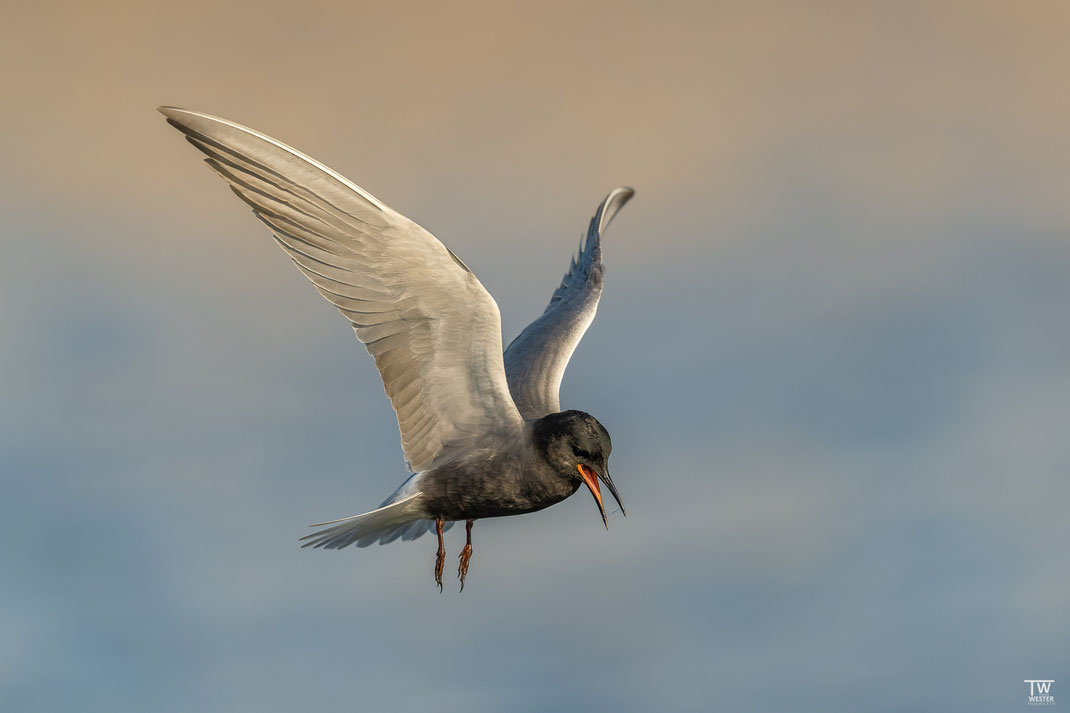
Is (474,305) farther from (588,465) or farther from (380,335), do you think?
(588,465)

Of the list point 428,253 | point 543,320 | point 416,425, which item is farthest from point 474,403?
point 543,320

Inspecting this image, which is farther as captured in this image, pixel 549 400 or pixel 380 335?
pixel 549 400

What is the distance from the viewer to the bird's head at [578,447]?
11391mm

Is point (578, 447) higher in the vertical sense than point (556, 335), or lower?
lower

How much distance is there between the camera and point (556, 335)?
1489 centimetres

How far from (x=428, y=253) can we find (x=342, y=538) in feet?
11.3

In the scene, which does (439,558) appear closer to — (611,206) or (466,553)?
(466,553)

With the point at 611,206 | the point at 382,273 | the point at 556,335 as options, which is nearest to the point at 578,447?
the point at 382,273

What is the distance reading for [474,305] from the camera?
1114 cm

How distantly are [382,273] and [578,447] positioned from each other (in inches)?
93.6

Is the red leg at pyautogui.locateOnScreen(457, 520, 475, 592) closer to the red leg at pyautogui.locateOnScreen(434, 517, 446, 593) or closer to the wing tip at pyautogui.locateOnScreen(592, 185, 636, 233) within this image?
the red leg at pyautogui.locateOnScreen(434, 517, 446, 593)

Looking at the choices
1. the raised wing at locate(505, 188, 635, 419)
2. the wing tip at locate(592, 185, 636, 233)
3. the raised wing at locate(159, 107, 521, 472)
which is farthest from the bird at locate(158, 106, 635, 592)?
the wing tip at locate(592, 185, 636, 233)

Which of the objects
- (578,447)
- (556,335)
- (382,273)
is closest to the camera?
(382,273)

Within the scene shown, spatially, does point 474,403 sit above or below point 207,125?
below
